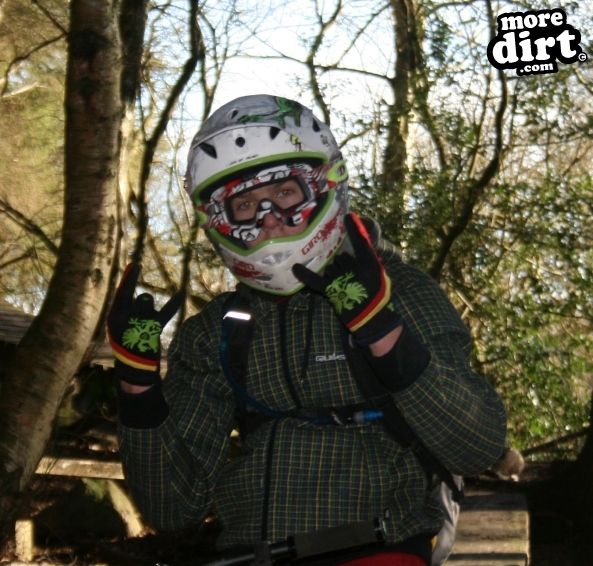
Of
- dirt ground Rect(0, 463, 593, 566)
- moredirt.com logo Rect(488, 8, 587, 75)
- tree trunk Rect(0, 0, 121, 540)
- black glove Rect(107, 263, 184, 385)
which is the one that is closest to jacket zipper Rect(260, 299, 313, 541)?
black glove Rect(107, 263, 184, 385)

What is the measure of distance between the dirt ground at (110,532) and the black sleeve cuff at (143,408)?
5.31 metres

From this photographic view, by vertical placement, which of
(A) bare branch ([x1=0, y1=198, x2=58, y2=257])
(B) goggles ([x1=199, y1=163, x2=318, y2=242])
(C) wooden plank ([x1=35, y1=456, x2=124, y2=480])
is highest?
(A) bare branch ([x1=0, y1=198, x2=58, y2=257])

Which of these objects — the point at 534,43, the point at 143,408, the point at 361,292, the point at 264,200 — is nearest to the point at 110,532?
the point at 534,43

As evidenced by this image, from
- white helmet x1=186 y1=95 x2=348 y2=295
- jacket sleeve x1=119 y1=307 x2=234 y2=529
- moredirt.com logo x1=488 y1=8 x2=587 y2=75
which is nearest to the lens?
jacket sleeve x1=119 y1=307 x2=234 y2=529

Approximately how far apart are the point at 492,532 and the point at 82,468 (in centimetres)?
432

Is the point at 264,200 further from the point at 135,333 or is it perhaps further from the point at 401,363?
the point at 401,363

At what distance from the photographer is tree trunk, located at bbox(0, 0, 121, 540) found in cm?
648

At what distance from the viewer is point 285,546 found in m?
3.05

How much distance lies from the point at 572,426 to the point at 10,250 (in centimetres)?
1340

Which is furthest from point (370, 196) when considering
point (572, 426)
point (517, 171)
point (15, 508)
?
point (15, 508)

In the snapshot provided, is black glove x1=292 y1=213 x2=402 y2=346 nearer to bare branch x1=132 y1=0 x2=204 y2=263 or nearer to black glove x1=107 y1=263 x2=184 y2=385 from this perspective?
black glove x1=107 y1=263 x2=184 y2=385

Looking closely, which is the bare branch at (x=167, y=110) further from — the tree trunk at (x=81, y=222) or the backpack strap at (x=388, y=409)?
the backpack strap at (x=388, y=409)

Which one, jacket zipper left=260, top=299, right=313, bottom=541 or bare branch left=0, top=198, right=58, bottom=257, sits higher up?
bare branch left=0, top=198, right=58, bottom=257

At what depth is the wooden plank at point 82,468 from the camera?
9.38 metres
